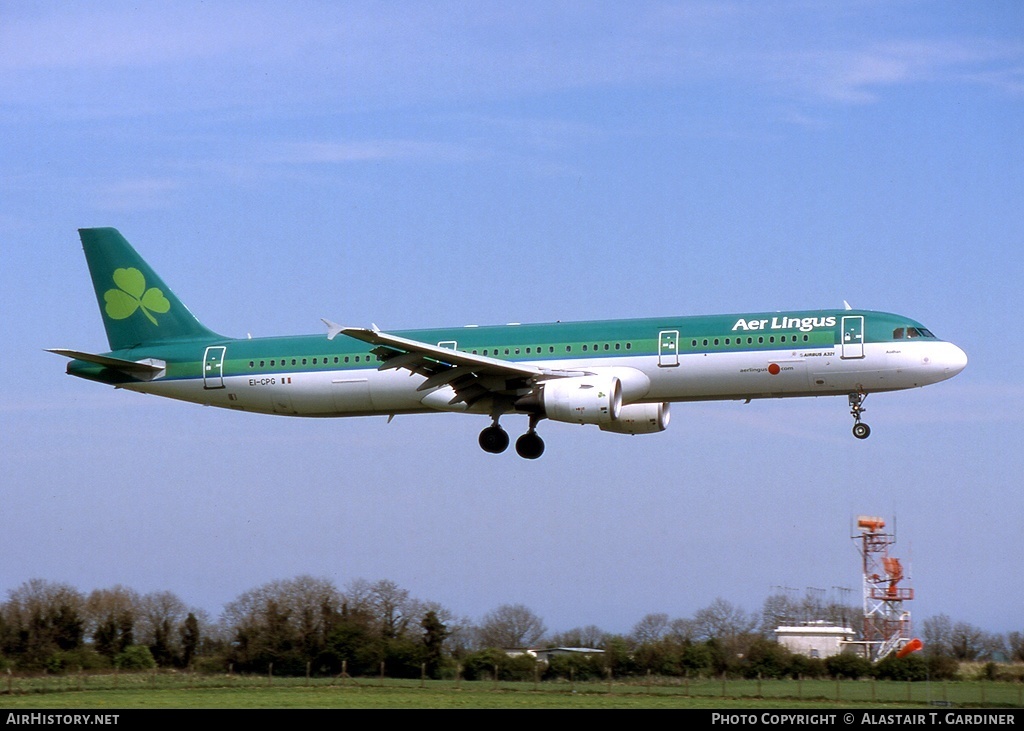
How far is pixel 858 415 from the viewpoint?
136ft

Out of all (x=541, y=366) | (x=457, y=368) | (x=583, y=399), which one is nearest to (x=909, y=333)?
(x=583, y=399)

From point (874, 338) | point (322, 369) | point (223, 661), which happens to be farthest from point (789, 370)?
point (223, 661)

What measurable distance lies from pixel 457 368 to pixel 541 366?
8.23ft

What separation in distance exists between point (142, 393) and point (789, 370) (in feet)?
69.0

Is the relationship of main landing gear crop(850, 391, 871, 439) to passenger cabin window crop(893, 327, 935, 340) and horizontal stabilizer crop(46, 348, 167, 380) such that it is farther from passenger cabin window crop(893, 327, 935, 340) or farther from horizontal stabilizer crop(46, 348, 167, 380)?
horizontal stabilizer crop(46, 348, 167, 380)

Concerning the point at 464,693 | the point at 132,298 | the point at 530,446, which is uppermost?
the point at 132,298

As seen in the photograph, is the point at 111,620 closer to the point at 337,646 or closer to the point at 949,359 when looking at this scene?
the point at 337,646

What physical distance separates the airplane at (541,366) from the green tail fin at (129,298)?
0.12 meters

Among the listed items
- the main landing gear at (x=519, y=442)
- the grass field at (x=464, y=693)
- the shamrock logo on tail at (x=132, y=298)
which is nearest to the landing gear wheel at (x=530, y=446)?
the main landing gear at (x=519, y=442)

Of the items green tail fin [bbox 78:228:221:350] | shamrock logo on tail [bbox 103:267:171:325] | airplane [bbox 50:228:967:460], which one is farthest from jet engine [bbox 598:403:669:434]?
shamrock logo on tail [bbox 103:267:171:325]

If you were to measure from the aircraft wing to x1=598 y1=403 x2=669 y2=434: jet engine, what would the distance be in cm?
351

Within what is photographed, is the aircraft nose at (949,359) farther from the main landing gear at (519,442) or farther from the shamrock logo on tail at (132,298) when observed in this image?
the shamrock logo on tail at (132,298)

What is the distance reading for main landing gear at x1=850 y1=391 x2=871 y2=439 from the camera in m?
41.2
